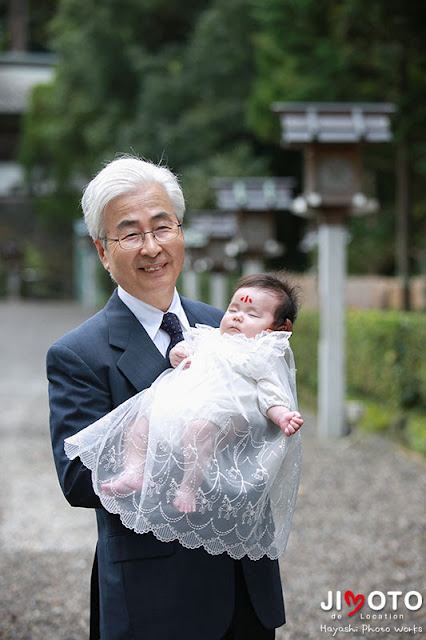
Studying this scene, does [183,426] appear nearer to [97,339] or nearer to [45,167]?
[97,339]

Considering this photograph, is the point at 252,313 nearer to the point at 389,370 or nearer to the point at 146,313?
the point at 146,313

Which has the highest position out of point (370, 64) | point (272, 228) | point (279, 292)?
point (370, 64)

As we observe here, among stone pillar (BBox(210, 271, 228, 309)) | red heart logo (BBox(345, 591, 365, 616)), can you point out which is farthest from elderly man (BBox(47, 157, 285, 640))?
stone pillar (BBox(210, 271, 228, 309))

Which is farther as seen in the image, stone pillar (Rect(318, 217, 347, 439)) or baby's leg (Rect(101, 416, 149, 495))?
stone pillar (Rect(318, 217, 347, 439))

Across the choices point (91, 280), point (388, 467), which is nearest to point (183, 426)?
point (388, 467)

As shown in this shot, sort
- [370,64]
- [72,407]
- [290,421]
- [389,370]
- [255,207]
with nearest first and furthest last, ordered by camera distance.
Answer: [290,421]
[72,407]
[389,370]
[255,207]
[370,64]

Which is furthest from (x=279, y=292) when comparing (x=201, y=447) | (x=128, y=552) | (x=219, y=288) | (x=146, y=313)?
(x=219, y=288)

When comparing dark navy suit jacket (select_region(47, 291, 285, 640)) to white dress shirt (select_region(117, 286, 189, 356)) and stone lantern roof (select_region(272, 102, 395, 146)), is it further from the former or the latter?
stone lantern roof (select_region(272, 102, 395, 146))

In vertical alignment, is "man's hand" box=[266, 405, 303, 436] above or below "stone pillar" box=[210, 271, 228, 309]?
above

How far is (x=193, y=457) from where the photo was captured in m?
1.83

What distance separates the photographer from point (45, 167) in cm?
2973

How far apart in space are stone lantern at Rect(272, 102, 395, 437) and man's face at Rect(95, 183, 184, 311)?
6.10 meters

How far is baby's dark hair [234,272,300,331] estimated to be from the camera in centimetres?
201

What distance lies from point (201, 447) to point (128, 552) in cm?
33
